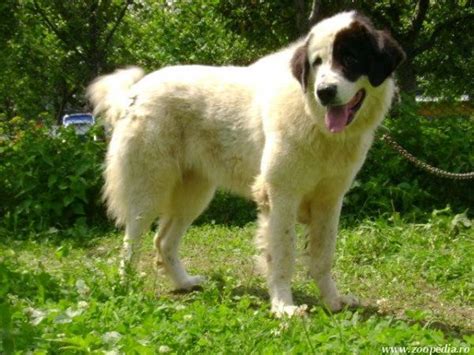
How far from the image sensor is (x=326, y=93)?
345cm

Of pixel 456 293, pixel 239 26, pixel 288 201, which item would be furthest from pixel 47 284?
pixel 239 26

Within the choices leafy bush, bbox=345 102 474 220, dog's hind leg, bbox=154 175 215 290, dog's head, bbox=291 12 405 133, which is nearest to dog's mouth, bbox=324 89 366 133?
dog's head, bbox=291 12 405 133

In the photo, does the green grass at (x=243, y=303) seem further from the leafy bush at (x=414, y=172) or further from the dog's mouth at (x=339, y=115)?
the dog's mouth at (x=339, y=115)

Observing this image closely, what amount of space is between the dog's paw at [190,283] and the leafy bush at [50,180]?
2.87 meters

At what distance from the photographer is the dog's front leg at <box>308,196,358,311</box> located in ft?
13.6

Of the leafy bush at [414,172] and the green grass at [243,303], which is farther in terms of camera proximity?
the leafy bush at [414,172]

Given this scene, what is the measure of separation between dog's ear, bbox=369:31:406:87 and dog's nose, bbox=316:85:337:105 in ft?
0.96

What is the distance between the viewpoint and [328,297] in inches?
163

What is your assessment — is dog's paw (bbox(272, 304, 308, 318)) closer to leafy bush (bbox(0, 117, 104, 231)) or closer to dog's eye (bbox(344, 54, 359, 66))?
dog's eye (bbox(344, 54, 359, 66))

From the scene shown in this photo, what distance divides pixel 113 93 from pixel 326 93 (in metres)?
2.10

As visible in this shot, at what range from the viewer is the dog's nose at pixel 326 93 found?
3.43 metres

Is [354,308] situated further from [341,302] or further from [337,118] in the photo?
[337,118]

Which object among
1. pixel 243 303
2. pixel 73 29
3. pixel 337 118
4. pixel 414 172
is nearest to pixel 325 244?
pixel 337 118

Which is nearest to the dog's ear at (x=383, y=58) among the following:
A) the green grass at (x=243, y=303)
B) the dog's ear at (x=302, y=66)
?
the dog's ear at (x=302, y=66)
